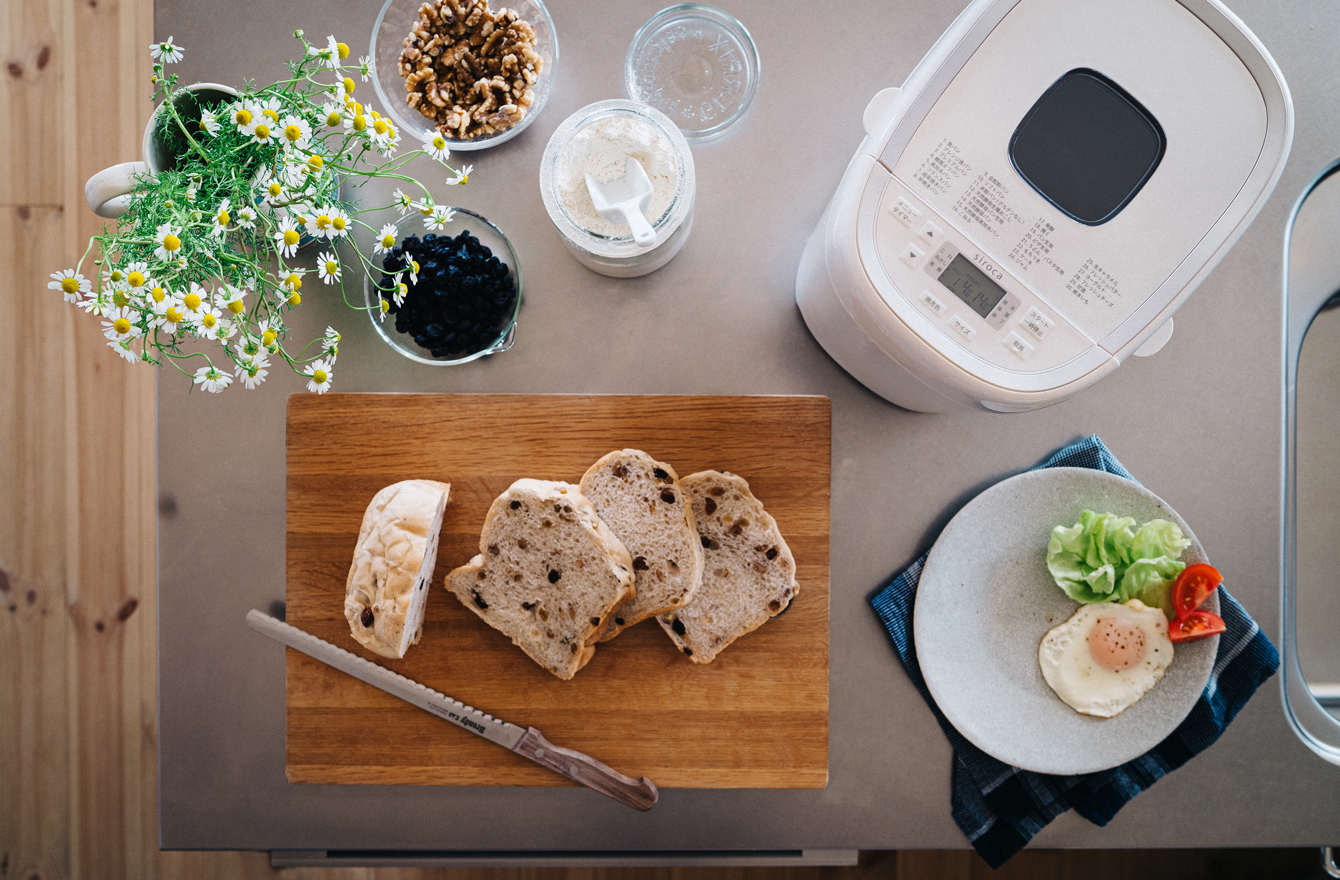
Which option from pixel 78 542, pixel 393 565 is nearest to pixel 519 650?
pixel 393 565

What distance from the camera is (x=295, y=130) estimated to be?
0.72 metres

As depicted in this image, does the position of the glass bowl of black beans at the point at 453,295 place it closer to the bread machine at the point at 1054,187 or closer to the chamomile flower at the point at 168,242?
the chamomile flower at the point at 168,242

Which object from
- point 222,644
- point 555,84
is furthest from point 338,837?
point 555,84

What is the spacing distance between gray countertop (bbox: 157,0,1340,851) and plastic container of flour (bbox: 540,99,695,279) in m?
0.16

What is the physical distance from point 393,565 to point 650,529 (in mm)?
332

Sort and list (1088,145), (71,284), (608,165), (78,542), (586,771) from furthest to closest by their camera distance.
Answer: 1. (78,542)
2. (586,771)
3. (608,165)
4. (1088,145)
5. (71,284)

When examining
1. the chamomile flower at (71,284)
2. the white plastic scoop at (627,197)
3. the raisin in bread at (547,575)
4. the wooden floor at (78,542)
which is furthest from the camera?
the wooden floor at (78,542)

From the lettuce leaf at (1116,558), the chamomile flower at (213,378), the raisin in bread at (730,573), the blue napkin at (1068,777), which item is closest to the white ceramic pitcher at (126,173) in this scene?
the chamomile flower at (213,378)

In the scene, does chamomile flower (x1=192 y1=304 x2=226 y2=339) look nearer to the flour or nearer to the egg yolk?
the flour

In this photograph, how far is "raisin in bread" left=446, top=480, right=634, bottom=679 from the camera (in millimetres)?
983

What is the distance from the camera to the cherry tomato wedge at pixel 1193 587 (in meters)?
0.99

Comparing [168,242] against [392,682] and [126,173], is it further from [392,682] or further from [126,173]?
[392,682]

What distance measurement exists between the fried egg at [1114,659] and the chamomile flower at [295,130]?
112cm

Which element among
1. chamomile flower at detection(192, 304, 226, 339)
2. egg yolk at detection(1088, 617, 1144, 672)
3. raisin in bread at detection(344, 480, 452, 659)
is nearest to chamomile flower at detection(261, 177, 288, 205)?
chamomile flower at detection(192, 304, 226, 339)
